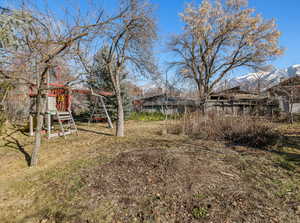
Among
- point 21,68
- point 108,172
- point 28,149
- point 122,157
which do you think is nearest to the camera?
point 108,172

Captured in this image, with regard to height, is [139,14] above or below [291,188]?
above

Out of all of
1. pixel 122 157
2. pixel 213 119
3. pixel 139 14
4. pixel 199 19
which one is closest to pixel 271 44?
pixel 199 19

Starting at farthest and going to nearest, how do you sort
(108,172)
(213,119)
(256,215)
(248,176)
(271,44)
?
(271,44) → (213,119) → (108,172) → (248,176) → (256,215)

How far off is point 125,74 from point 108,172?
9.54m

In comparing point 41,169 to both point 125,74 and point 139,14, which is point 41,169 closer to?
point 139,14

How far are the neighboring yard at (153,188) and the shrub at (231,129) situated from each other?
871mm

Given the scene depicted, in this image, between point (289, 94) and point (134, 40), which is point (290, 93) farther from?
point (134, 40)

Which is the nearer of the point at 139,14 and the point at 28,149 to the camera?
the point at 28,149

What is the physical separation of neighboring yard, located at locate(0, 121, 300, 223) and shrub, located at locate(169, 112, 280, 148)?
2.86 feet

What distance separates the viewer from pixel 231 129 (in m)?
5.47

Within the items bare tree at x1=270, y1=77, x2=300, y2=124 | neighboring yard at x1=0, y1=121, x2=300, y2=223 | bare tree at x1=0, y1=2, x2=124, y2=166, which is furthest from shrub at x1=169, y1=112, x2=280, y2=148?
bare tree at x1=270, y1=77, x2=300, y2=124

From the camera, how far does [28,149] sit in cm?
448

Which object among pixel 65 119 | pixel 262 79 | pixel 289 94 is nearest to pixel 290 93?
pixel 289 94

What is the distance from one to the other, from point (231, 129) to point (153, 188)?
426 centimetres
